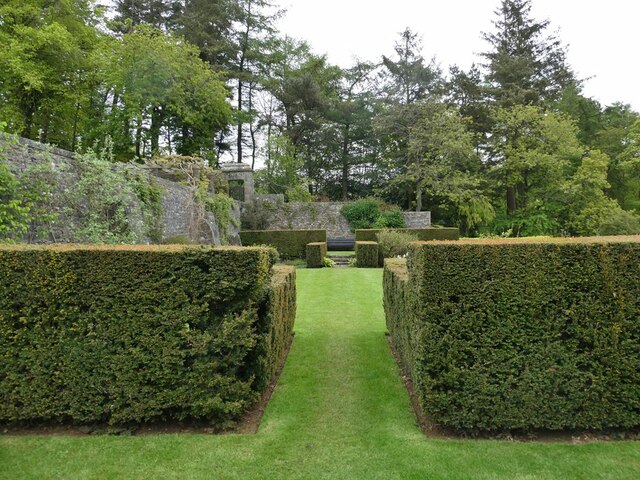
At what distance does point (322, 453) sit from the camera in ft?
9.94

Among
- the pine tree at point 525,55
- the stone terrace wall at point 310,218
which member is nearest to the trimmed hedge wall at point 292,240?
the stone terrace wall at point 310,218

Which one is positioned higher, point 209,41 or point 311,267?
point 209,41

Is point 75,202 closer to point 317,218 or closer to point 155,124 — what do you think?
point 155,124

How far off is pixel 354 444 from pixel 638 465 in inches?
82.3

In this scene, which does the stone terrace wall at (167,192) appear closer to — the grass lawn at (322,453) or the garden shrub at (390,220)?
the grass lawn at (322,453)

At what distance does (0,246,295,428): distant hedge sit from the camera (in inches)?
127

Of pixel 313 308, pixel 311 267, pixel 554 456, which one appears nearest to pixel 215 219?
pixel 311 267

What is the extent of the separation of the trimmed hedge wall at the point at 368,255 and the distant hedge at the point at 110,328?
1128 centimetres

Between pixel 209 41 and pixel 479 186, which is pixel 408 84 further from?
pixel 209 41

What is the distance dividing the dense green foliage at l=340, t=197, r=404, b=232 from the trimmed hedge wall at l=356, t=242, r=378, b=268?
755 cm

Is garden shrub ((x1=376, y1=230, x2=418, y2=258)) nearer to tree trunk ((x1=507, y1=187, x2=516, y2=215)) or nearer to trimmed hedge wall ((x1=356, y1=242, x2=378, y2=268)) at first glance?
trimmed hedge wall ((x1=356, y1=242, x2=378, y2=268))

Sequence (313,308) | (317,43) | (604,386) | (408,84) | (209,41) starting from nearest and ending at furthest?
(604,386)
(313,308)
(209,41)
(408,84)
(317,43)

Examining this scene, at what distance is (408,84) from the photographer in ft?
89.8

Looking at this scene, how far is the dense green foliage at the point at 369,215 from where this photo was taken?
22.1 m
